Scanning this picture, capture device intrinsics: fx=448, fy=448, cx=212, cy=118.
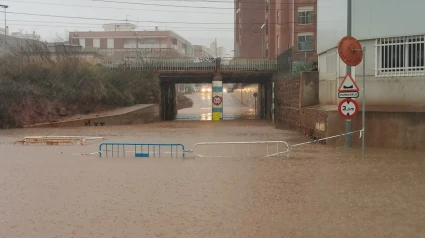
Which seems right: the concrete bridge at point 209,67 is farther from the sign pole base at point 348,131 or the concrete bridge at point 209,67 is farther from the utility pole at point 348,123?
the sign pole base at point 348,131

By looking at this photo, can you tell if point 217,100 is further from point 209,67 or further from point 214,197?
point 214,197

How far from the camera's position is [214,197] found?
28.7 feet

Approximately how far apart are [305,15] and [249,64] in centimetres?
1520

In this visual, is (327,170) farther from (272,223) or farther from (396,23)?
(396,23)

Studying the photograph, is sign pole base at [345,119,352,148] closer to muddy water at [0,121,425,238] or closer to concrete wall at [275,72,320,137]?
muddy water at [0,121,425,238]

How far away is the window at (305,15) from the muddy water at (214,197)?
40.0 m

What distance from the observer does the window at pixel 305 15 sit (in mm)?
52031

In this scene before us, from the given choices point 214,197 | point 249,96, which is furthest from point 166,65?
point 214,197

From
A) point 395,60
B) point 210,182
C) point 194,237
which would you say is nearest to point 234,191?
point 210,182

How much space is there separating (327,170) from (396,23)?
811 centimetres

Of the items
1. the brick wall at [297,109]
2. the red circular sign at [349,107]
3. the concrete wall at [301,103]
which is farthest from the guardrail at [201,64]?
the red circular sign at [349,107]

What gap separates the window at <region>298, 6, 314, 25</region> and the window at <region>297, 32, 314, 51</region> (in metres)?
1.39

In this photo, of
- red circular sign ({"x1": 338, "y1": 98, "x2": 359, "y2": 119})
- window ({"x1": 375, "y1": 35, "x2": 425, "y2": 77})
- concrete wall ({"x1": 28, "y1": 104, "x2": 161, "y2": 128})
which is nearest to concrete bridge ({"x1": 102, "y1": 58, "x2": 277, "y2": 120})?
concrete wall ({"x1": 28, "y1": 104, "x2": 161, "y2": 128})

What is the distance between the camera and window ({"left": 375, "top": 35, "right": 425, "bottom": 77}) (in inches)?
658
